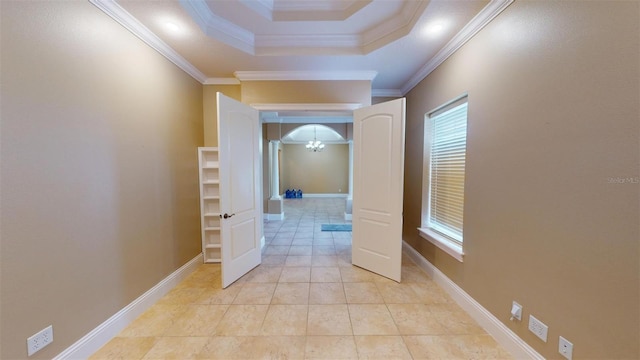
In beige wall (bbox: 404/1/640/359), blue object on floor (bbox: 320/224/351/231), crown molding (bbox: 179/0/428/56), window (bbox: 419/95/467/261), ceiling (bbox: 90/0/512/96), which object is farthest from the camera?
blue object on floor (bbox: 320/224/351/231)

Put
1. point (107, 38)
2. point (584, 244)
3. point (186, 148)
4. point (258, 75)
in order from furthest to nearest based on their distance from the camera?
point (258, 75)
point (186, 148)
point (107, 38)
point (584, 244)

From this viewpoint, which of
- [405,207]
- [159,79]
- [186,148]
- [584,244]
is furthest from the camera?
[405,207]

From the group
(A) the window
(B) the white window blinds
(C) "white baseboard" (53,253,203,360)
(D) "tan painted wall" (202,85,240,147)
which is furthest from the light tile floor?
(D) "tan painted wall" (202,85,240,147)

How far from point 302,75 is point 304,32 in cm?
62

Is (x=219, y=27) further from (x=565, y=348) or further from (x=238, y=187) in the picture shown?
(x=565, y=348)

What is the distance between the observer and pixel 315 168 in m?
10.2

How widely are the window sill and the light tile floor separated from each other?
48 cm

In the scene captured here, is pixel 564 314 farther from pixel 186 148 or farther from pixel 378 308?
pixel 186 148

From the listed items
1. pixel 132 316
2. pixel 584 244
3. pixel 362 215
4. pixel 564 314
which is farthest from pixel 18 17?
pixel 564 314

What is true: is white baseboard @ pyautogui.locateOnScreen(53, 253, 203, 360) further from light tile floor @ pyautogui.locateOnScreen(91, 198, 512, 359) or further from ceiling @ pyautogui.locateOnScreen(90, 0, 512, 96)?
ceiling @ pyautogui.locateOnScreen(90, 0, 512, 96)

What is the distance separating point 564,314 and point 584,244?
1.52ft

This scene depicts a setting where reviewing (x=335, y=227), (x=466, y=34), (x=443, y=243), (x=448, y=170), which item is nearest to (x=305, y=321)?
(x=443, y=243)

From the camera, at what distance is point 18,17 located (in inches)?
49.2

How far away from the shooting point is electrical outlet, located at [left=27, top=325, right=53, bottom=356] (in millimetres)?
1301
